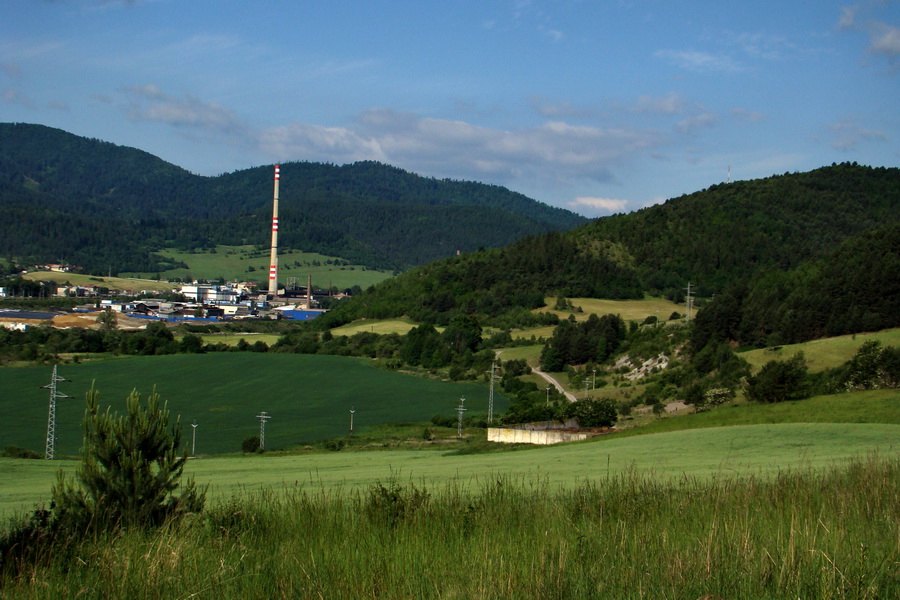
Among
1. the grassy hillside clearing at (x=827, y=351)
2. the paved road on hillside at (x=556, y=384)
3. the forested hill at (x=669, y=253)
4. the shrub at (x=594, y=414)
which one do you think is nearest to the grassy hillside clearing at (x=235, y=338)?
the forested hill at (x=669, y=253)

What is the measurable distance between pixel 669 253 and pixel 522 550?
468 feet

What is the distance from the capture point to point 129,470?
957cm

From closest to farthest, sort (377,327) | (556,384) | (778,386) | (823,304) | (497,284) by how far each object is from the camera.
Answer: (778,386), (823,304), (556,384), (377,327), (497,284)

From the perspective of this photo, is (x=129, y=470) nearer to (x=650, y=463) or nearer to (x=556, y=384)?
(x=650, y=463)

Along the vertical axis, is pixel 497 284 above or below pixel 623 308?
above

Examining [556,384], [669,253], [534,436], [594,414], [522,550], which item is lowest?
[556,384]

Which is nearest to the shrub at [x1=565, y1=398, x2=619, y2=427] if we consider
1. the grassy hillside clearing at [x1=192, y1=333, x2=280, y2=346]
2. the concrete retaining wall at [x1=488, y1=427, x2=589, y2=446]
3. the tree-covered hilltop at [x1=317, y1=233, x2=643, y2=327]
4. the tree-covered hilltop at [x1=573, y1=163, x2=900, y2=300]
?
the concrete retaining wall at [x1=488, y1=427, x2=589, y2=446]

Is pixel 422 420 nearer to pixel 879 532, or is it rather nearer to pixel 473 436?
pixel 473 436

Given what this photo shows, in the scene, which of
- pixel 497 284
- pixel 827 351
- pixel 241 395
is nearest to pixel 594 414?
pixel 827 351

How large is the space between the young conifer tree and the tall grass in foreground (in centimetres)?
99

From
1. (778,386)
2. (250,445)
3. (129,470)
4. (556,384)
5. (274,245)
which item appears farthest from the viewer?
(274,245)

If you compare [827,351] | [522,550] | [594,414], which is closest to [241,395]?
[594,414]

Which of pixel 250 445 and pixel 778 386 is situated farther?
pixel 250 445

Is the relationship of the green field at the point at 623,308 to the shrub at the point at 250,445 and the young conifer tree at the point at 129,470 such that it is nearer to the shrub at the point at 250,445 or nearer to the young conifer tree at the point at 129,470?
the shrub at the point at 250,445
